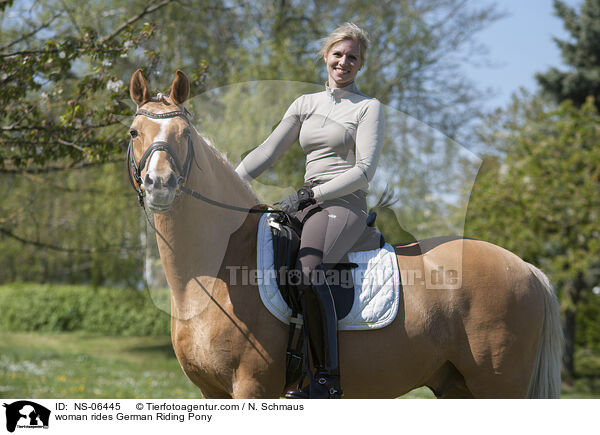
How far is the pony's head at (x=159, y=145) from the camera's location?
261 centimetres

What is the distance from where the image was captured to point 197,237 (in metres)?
3.06

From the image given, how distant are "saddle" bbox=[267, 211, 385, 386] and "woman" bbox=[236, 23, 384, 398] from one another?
0.23 ft

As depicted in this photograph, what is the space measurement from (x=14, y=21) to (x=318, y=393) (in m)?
9.28

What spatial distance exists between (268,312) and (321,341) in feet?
1.15

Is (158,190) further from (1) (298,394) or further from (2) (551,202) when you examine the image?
(2) (551,202)

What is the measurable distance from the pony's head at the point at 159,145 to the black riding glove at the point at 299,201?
0.64 m

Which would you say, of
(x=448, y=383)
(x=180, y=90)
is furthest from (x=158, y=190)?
(x=448, y=383)

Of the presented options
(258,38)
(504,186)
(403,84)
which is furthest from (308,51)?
(504,186)

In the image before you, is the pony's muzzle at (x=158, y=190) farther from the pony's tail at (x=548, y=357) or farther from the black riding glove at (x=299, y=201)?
the pony's tail at (x=548, y=357)

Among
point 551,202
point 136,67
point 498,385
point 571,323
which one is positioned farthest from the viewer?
point 571,323

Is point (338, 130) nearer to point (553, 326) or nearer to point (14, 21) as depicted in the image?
point (553, 326)

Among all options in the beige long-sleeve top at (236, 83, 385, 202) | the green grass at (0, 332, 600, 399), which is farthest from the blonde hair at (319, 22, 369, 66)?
the green grass at (0, 332, 600, 399)

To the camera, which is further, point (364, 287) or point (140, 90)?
point (364, 287)

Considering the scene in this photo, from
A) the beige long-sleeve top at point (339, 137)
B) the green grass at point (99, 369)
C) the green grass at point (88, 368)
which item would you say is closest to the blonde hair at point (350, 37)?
the beige long-sleeve top at point (339, 137)
